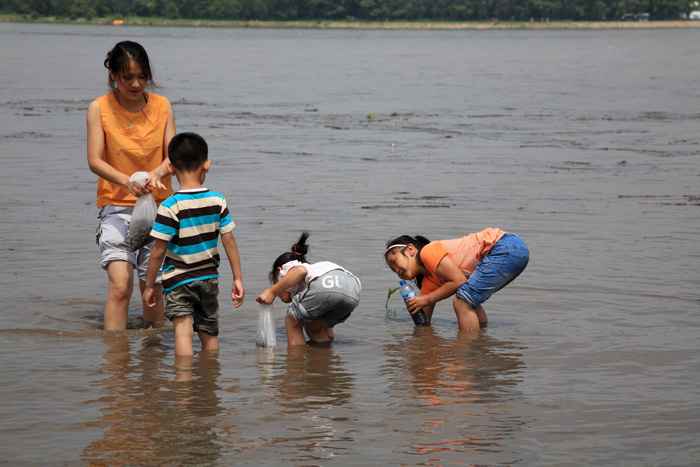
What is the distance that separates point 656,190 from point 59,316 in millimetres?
7756

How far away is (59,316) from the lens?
6137 millimetres

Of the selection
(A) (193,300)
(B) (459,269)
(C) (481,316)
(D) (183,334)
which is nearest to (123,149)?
(A) (193,300)

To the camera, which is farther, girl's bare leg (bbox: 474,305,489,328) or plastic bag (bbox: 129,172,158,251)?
girl's bare leg (bbox: 474,305,489,328)

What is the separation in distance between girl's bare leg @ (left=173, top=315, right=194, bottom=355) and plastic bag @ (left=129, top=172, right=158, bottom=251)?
21.1 inches

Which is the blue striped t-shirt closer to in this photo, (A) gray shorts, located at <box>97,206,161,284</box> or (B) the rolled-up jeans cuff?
(A) gray shorts, located at <box>97,206,161,284</box>

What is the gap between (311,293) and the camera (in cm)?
535

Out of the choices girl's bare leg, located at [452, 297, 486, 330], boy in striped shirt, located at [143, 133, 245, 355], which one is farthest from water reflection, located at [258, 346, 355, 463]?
girl's bare leg, located at [452, 297, 486, 330]

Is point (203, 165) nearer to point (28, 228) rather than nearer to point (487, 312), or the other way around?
point (487, 312)

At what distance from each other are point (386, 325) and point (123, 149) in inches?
85.8

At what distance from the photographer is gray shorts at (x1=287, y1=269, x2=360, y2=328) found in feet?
17.4

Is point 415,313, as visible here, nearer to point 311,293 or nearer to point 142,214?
point 311,293

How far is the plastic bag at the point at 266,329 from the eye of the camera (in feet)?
17.6

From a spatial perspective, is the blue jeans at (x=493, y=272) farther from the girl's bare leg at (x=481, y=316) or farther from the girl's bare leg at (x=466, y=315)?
the girl's bare leg at (x=481, y=316)

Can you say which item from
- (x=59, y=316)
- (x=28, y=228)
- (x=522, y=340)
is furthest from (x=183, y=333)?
(x=28, y=228)
